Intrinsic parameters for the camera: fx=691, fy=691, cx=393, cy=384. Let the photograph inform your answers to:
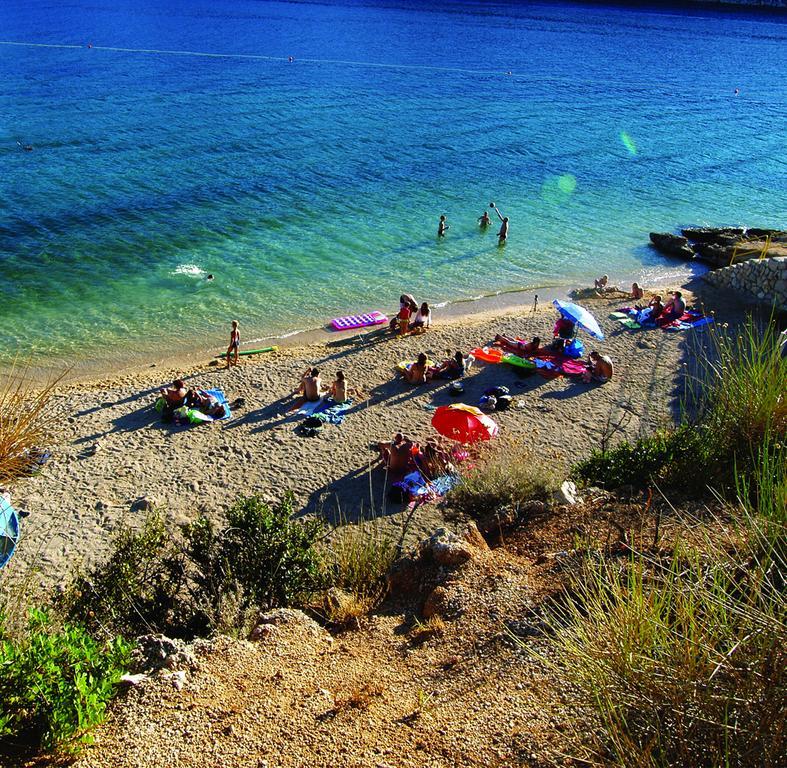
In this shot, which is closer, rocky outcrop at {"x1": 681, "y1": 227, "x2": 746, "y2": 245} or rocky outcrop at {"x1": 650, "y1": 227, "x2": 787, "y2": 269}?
rocky outcrop at {"x1": 650, "y1": 227, "x2": 787, "y2": 269}

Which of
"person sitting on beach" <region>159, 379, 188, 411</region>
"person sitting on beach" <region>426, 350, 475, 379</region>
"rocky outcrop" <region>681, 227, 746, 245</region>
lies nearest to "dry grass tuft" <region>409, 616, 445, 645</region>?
"person sitting on beach" <region>159, 379, 188, 411</region>

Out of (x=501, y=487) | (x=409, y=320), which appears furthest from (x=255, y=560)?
(x=409, y=320)

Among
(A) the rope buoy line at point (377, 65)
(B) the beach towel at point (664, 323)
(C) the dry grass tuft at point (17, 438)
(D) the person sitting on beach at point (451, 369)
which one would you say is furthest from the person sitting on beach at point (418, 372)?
(A) the rope buoy line at point (377, 65)

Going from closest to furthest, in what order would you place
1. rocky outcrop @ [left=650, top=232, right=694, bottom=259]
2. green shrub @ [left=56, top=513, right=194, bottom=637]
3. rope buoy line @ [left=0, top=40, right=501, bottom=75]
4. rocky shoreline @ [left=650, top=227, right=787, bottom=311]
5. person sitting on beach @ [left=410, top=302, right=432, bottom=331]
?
green shrub @ [left=56, top=513, right=194, bottom=637] < person sitting on beach @ [left=410, top=302, right=432, bottom=331] < rocky shoreline @ [left=650, top=227, right=787, bottom=311] < rocky outcrop @ [left=650, top=232, right=694, bottom=259] < rope buoy line @ [left=0, top=40, right=501, bottom=75]

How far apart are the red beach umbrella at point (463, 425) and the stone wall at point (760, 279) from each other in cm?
1129

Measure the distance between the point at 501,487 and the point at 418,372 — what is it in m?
6.04

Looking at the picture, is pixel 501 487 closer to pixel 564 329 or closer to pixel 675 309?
pixel 564 329

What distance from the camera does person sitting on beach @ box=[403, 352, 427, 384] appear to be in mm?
15562

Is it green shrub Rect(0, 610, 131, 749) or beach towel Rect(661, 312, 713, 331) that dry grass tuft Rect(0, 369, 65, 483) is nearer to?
green shrub Rect(0, 610, 131, 749)

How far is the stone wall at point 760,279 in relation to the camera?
64.5 ft

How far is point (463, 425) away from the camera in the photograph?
40.8 feet

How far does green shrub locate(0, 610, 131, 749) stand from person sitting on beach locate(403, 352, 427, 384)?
10.6 m

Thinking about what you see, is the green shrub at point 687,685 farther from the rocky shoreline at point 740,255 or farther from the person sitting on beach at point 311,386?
the rocky shoreline at point 740,255

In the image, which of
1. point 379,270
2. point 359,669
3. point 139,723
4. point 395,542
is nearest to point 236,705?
point 139,723
